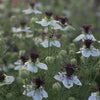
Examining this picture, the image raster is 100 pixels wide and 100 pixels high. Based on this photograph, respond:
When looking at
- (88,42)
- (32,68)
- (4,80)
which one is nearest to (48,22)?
(88,42)

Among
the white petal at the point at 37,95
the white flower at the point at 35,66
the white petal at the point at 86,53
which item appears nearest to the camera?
the white petal at the point at 37,95

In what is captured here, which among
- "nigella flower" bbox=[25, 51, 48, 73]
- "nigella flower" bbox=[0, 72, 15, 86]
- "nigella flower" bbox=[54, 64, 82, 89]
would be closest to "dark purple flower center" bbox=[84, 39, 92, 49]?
"nigella flower" bbox=[54, 64, 82, 89]

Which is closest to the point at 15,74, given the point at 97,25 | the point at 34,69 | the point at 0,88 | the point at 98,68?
the point at 0,88

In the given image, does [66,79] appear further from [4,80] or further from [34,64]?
[4,80]

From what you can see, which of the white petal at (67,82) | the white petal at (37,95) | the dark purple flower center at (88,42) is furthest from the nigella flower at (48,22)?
the white petal at (37,95)

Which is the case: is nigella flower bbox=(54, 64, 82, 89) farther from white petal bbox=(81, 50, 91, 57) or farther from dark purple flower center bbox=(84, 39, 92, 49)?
dark purple flower center bbox=(84, 39, 92, 49)

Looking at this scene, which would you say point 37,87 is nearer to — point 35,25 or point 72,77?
point 72,77

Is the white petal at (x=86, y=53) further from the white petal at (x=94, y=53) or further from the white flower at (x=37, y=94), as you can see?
the white flower at (x=37, y=94)

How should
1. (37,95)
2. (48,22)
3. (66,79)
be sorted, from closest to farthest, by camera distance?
(37,95), (66,79), (48,22)

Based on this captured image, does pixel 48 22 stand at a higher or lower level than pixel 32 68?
higher

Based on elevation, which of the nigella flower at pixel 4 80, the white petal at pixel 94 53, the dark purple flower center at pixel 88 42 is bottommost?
the nigella flower at pixel 4 80

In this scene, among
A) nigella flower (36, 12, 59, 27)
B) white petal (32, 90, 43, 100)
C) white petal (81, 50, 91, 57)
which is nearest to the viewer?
white petal (32, 90, 43, 100)
